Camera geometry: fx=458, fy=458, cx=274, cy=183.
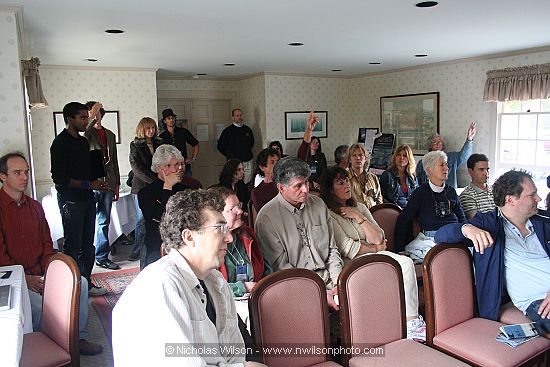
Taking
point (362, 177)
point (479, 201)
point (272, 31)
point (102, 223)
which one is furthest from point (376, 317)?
point (102, 223)

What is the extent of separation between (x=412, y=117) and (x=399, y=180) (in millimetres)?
3087

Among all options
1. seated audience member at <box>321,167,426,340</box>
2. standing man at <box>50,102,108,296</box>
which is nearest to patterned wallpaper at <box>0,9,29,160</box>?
standing man at <box>50,102,108,296</box>

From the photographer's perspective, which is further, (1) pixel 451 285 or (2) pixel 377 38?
(2) pixel 377 38

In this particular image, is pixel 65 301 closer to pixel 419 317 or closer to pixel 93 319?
pixel 93 319

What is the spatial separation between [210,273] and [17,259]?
176 cm

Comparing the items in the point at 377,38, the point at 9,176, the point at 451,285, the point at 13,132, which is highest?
the point at 377,38

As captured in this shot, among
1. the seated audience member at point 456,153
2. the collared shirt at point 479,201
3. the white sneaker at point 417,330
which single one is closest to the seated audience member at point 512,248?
the white sneaker at point 417,330

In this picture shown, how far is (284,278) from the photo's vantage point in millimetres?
1918

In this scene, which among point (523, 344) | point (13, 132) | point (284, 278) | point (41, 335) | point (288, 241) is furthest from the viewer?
point (13, 132)

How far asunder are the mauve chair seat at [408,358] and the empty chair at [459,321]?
0.56ft

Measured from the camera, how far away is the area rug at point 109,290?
11.9ft

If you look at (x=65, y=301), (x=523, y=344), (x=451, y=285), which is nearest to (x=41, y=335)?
(x=65, y=301)

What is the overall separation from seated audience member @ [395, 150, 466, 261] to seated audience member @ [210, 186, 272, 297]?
1.48 meters

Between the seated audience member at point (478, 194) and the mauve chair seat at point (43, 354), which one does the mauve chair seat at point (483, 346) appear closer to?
the seated audience member at point (478, 194)
